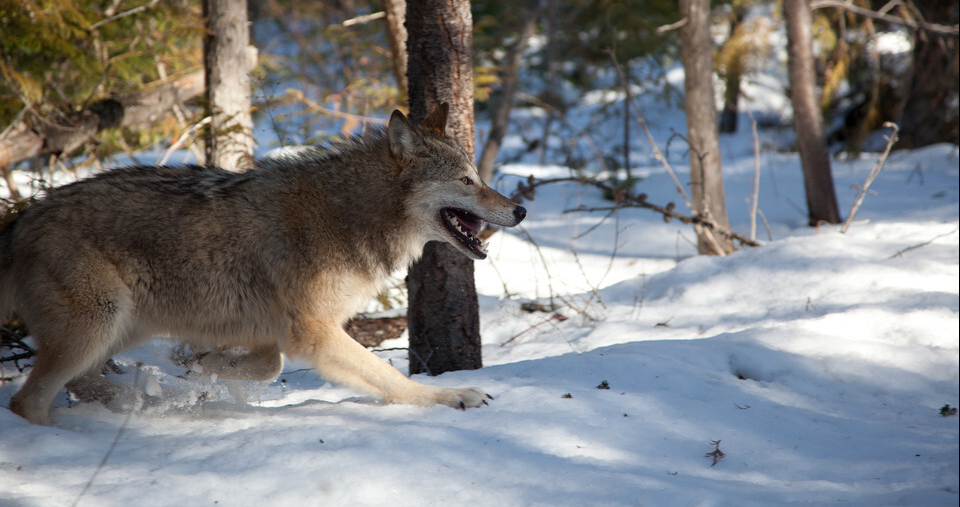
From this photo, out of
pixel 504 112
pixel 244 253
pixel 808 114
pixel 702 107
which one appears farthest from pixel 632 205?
pixel 504 112

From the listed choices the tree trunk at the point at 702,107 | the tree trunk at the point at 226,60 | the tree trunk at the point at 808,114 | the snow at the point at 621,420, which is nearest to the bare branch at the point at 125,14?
the tree trunk at the point at 226,60

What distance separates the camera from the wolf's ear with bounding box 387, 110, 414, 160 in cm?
409

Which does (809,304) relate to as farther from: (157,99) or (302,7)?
(302,7)

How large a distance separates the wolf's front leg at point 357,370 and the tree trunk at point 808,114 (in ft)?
28.0

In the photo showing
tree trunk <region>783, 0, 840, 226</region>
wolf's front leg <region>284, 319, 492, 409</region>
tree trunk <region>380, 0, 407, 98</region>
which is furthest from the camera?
tree trunk <region>783, 0, 840, 226</region>

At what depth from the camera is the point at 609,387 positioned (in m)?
4.20

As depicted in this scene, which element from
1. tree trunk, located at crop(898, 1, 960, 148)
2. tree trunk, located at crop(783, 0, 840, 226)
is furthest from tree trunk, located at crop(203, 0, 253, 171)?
tree trunk, located at crop(898, 1, 960, 148)

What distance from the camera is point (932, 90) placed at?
13797mm

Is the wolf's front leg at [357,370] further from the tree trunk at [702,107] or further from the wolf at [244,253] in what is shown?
the tree trunk at [702,107]

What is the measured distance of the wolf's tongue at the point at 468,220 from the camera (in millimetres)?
4332

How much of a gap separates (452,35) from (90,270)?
111 inches

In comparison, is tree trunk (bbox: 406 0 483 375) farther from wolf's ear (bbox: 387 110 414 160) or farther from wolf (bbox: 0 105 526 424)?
wolf's ear (bbox: 387 110 414 160)

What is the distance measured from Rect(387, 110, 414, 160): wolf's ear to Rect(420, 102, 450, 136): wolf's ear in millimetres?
225

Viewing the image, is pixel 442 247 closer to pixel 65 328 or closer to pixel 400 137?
pixel 400 137
